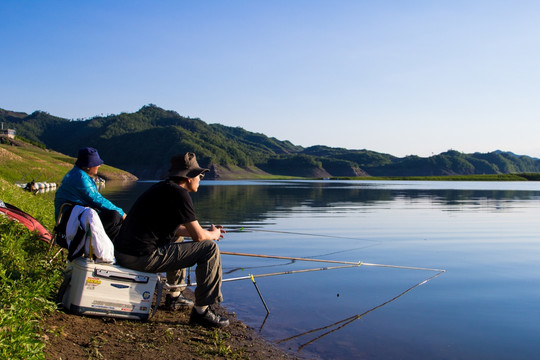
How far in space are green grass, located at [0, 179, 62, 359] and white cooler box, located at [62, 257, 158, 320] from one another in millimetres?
281

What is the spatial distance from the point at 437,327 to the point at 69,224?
544 cm

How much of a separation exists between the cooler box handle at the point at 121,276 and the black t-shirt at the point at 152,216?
279 millimetres

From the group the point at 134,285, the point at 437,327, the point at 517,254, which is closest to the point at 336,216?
the point at 517,254

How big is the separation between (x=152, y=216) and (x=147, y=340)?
146 cm

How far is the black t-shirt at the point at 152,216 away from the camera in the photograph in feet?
18.9

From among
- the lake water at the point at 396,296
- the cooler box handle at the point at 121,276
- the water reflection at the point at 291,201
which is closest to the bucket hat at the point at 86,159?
the cooler box handle at the point at 121,276

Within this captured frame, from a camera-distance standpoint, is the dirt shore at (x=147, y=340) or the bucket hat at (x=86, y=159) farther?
the bucket hat at (x=86, y=159)

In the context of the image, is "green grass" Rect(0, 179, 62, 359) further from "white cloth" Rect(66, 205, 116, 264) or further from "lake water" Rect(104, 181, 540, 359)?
"lake water" Rect(104, 181, 540, 359)

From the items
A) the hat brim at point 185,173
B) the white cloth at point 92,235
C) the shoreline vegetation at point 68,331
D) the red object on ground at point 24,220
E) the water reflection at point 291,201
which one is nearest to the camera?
the shoreline vegetation at point 68,331

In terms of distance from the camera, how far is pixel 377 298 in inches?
339

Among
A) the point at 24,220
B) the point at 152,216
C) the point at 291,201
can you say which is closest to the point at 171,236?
the point at 152,216

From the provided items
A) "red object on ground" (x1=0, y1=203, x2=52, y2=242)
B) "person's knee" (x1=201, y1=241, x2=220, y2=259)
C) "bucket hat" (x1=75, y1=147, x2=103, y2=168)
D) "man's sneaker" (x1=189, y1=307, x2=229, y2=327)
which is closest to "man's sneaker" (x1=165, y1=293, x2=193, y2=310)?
"man's sneaker" (x1=189, y1=307, x2=229, y2=327)

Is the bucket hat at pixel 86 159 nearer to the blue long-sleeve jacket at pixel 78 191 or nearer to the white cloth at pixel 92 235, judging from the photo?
the blue long-sleeve jacket at pixel 78 191

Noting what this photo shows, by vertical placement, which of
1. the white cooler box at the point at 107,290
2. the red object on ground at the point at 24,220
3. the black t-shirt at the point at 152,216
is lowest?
the white cooler box at the point at 107,290
